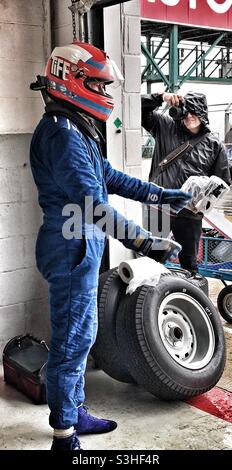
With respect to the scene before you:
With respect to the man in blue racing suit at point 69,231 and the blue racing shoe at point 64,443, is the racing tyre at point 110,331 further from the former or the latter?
the blue racing shoe at point 64,443

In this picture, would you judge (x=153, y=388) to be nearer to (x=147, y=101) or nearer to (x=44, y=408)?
(x=44, y=408)

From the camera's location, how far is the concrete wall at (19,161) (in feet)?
11.7

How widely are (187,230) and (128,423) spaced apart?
1.70m

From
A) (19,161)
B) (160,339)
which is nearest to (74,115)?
(19,161)

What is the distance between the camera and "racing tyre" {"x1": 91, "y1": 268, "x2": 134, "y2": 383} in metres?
3.29

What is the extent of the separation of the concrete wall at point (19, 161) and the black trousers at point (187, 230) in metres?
1.07

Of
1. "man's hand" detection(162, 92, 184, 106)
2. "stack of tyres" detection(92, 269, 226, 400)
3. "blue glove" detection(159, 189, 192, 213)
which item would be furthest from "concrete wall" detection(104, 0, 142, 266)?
"blue glove" detection(159, 189, 192, 213)

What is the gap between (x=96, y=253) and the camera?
257 centimetres

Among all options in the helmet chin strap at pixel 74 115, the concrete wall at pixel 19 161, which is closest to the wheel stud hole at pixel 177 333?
the concrete wall at pixel 19 161

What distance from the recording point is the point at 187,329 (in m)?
3.43

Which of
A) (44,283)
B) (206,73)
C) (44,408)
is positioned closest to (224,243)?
(44,283)

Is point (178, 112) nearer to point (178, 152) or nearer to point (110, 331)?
point (178, 152)

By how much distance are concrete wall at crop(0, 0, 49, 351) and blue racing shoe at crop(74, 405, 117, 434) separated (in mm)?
1117

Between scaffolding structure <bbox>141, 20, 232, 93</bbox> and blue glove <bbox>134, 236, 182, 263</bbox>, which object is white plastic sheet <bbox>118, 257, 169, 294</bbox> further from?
scaffolding structure <bbox>141, 20, 232, 93</bbox>
